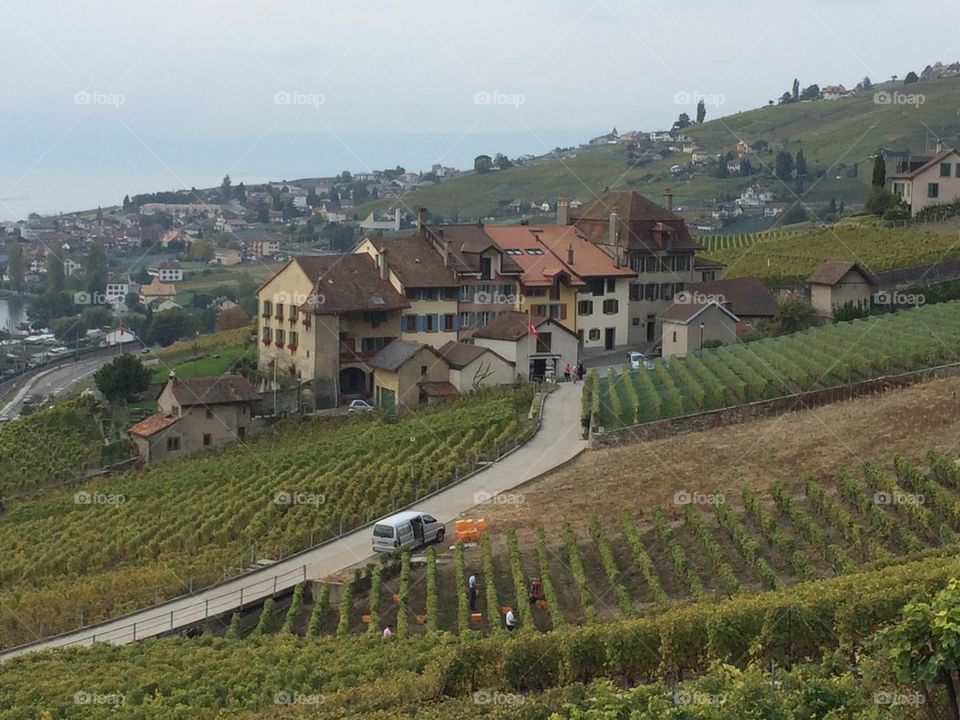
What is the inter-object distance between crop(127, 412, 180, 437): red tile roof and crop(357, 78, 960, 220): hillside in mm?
93364

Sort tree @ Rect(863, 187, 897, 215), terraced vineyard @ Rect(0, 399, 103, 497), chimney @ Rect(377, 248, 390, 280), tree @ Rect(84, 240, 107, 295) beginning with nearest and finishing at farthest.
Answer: terraced vineyard @ Rect(0, 399, 103, 497)
chimney @ Rect(377, 248, 390, 280)
tree @ Rect(863, 187, 897, 215)
tree @ Rect(84, 240, 107, 295)

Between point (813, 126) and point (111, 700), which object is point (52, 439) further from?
point (813, 126)

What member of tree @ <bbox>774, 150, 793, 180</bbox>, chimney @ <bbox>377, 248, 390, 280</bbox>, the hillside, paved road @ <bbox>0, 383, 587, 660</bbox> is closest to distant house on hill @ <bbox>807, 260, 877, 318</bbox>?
chimney @ <bbox>377, 248, 390, 280</bbox>

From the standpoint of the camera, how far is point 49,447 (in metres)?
59.8

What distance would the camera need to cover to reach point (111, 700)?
2561 centimetres

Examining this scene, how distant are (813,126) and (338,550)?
518ft

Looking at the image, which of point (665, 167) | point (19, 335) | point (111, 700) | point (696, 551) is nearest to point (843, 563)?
point (696, 551)

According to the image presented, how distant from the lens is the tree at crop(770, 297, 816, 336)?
191 feet

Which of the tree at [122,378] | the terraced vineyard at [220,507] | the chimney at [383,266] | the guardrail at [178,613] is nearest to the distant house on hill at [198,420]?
the terraced vineyard at [220,507]

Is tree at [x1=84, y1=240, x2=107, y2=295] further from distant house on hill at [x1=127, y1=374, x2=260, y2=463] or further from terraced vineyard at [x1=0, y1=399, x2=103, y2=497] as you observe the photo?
distant house on hill at [x1=127, y1=374, x2=260, y2=463]

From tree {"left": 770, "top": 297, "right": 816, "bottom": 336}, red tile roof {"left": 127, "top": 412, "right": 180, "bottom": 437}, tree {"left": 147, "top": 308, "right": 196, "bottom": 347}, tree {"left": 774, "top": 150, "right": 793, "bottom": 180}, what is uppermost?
tree {"left": 774, "top": 150, "right": 793, "bottom": 180}

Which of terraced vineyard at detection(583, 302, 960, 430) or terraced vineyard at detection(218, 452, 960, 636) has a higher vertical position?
terraced vineyard at detection(583, 302, 960, 430)

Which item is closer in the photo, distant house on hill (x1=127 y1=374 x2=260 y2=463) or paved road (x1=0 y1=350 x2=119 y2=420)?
distant house on hill (x1=127 y1=374 x2=260 y2=463)

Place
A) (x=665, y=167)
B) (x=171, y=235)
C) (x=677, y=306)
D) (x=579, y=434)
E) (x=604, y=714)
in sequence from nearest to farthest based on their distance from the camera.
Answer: (x=604, y=714), (x=579, y=434), (x=677, y=306), (x=665, y=167), (x=171, y=235)
